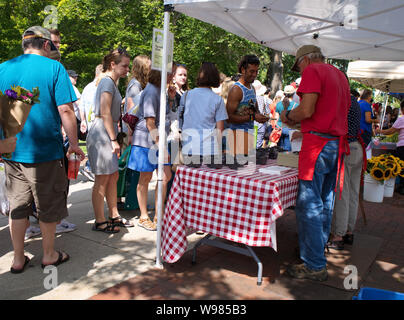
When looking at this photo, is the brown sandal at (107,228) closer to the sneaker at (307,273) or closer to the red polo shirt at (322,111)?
the sneaker at (307,273)

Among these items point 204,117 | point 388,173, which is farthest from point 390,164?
point 204,117

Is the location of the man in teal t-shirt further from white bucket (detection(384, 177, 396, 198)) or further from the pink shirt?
the pink shirt

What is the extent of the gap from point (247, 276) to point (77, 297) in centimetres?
145

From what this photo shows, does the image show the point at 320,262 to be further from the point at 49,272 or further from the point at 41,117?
the point at 41,117

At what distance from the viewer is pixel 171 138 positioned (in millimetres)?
4141

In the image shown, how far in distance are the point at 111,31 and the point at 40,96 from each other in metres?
15.5

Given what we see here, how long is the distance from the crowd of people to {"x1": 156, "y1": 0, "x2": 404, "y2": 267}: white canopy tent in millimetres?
585

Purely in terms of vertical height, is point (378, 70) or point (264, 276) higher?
point (378, 70)

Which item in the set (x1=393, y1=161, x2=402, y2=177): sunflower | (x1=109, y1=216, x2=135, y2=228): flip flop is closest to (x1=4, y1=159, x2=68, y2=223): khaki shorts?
(x1=109, y1=216, x2=135, y2=228): flip flop

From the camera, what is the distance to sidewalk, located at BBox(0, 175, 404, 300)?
282cm

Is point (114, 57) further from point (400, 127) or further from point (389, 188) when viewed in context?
point (400, 127)

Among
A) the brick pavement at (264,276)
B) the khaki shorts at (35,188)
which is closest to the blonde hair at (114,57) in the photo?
the khaki shorts at (35,188)

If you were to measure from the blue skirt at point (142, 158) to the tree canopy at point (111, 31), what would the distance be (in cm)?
1281

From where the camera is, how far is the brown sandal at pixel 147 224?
417cm
